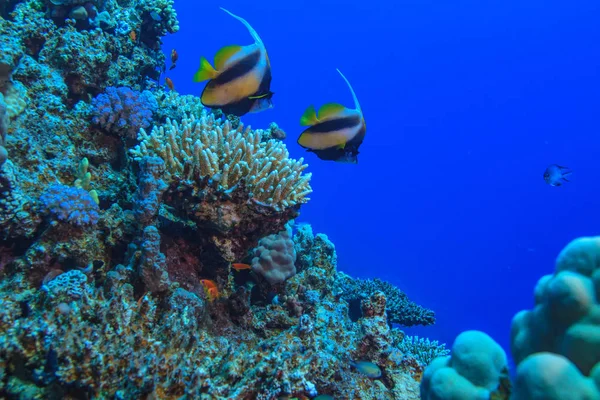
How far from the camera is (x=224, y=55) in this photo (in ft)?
10.1

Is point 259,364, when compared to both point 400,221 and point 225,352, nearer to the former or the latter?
point 225,352

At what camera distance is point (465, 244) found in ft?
292

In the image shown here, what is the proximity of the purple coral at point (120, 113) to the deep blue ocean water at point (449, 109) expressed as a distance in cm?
7206

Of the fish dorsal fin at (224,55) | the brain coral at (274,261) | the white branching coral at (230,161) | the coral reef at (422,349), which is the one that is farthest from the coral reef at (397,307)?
the fish dorsal fin at (224,55)

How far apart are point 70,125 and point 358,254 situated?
51.7 metres

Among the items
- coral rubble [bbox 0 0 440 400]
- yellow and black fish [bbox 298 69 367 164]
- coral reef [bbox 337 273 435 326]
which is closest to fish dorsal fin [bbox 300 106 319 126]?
yellow and black fish [bbox 298 69 367 164]

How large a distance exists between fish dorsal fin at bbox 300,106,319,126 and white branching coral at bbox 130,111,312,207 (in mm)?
630

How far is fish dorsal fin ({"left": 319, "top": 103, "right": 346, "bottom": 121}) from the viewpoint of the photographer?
351cm

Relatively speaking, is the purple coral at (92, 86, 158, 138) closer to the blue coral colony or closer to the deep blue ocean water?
the blue coral colony

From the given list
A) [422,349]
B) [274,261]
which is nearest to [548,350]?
[274,261]

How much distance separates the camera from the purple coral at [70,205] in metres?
3.15

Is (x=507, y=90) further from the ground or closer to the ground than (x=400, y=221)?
further from the ground

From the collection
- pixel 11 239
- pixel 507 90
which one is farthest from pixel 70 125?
pixel 507 90

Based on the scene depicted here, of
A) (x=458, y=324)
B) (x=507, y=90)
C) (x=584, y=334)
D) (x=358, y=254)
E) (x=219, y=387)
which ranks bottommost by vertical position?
(x=219, y=387)
